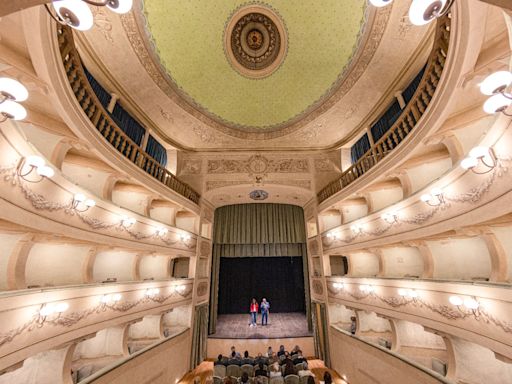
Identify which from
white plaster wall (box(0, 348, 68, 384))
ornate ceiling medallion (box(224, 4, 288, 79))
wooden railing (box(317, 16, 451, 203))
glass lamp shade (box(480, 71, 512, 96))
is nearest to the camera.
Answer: glass lamp shade (box(480, 71, 512, 96))

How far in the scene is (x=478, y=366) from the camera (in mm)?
5070

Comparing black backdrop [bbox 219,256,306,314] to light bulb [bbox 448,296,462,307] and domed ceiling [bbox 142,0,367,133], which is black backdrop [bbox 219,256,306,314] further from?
light bulb [bbox 448,296,462,307]

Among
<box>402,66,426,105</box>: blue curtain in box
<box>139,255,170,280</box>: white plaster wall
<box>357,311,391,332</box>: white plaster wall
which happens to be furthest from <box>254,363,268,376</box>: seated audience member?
<box>402,66,426,105</box>: blue curtain in box

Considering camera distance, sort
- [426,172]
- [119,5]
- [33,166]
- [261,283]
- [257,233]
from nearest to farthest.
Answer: [119,5] → [33,166] → [426,172] → [257,233] → [261,283]

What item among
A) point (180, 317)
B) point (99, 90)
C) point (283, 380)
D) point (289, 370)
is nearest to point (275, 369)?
point (289, 370)

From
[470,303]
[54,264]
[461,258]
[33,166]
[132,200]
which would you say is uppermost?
[132,200]

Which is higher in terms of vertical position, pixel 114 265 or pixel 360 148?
pixel 360 148

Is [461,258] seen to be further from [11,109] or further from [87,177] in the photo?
[87,177]

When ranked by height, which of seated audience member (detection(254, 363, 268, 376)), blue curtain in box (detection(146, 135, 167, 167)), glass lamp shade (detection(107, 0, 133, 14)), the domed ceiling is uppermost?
the domed ceiling

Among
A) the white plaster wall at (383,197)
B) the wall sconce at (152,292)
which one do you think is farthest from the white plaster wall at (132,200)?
the white plaster wall at (383,197)

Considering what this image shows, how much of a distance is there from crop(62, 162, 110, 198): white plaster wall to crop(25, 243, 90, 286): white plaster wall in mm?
1548

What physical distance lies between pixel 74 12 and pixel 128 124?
7.32 meters

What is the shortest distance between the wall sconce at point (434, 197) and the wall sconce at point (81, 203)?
6802mm

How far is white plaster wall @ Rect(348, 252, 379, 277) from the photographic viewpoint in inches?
355
